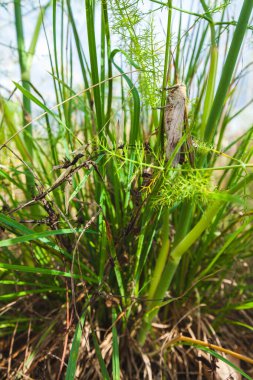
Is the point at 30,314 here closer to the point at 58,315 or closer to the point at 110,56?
the point at 58,315

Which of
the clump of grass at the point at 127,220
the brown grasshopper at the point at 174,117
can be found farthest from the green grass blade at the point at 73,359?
the brown grasshopper at the point at 174,117

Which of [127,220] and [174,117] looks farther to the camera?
[127,220]

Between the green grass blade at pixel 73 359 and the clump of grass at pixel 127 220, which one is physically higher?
the clump of grass at pixel 127 220

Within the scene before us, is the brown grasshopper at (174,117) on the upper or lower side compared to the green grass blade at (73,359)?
upper

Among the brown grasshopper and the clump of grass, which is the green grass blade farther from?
the brown grasshopper

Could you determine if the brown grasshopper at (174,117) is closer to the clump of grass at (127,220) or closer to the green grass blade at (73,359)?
the clump of grass at (127,220)

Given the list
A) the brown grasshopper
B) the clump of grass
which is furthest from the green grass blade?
the brown grasshopper

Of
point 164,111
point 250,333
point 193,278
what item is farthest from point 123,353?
point 164,111

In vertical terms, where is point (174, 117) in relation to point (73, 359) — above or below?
above
